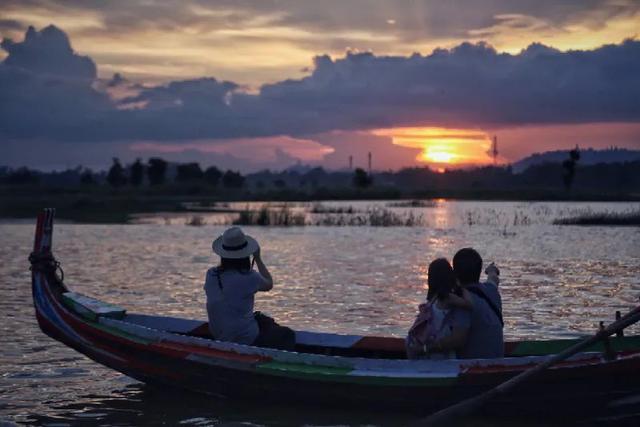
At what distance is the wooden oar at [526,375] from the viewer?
687 centimetres

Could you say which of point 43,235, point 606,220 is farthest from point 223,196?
point 43,235

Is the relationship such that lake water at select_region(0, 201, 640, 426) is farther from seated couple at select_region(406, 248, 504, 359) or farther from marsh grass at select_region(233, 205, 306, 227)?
marsh grass at select_region(233, 205, 306, 227)

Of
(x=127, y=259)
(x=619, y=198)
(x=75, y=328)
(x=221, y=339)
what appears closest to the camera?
(x=221, y=339)

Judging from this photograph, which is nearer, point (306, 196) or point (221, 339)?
point (221, 339)

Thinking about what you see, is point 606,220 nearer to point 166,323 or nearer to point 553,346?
point 553,346

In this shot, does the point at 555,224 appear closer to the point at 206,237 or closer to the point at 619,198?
the point at 206,237

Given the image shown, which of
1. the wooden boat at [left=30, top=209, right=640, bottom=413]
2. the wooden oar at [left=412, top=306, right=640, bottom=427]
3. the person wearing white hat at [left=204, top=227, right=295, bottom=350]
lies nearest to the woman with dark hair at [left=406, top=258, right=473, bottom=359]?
the wooden boat at [left=30, top=209, right=640, bottom=413]

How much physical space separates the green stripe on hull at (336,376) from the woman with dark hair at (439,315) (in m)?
0.36

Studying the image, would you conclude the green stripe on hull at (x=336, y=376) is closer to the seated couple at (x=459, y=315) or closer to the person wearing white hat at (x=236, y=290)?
the seated couple at (x=459, y=315)

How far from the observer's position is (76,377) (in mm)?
9945

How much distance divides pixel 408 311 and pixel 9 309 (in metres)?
6.88

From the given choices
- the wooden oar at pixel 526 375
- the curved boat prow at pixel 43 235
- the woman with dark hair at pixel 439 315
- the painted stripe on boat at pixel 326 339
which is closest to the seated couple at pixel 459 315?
the woman with dark hair at pixel 439 315

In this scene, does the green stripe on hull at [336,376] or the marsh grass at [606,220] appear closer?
the green stripe on hull at [336,376]

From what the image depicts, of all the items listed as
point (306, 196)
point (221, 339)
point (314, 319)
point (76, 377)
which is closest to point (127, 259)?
point (314, 319)
